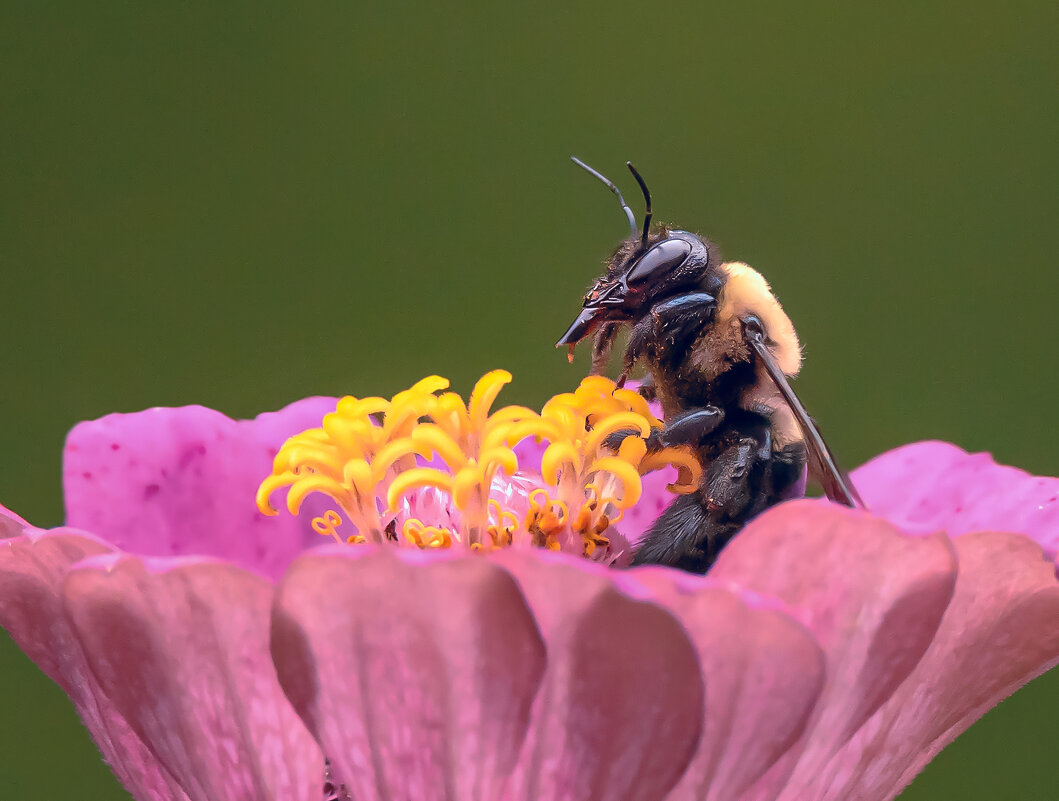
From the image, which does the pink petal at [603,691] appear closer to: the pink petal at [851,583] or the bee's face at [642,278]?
the pink petal at [851,583]

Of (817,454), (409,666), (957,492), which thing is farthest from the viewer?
(957,492)

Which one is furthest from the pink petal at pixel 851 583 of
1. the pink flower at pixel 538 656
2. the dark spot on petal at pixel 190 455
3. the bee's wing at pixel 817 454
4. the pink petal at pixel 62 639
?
the dark spot on petal at pixel 190 455

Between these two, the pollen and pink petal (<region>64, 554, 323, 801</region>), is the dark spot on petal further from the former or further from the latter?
pink petal (<region>64, 554, 323, 801</region>)

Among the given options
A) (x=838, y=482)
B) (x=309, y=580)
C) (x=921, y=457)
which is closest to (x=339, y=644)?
(x=309, y=580)

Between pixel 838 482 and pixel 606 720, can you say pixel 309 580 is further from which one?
pixel 838 482

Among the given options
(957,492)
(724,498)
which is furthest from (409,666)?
(957,492)

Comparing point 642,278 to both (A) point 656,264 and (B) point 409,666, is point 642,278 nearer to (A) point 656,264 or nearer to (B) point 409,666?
(A) point 656,264

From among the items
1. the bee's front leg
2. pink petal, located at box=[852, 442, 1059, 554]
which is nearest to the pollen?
the bee's front leg
